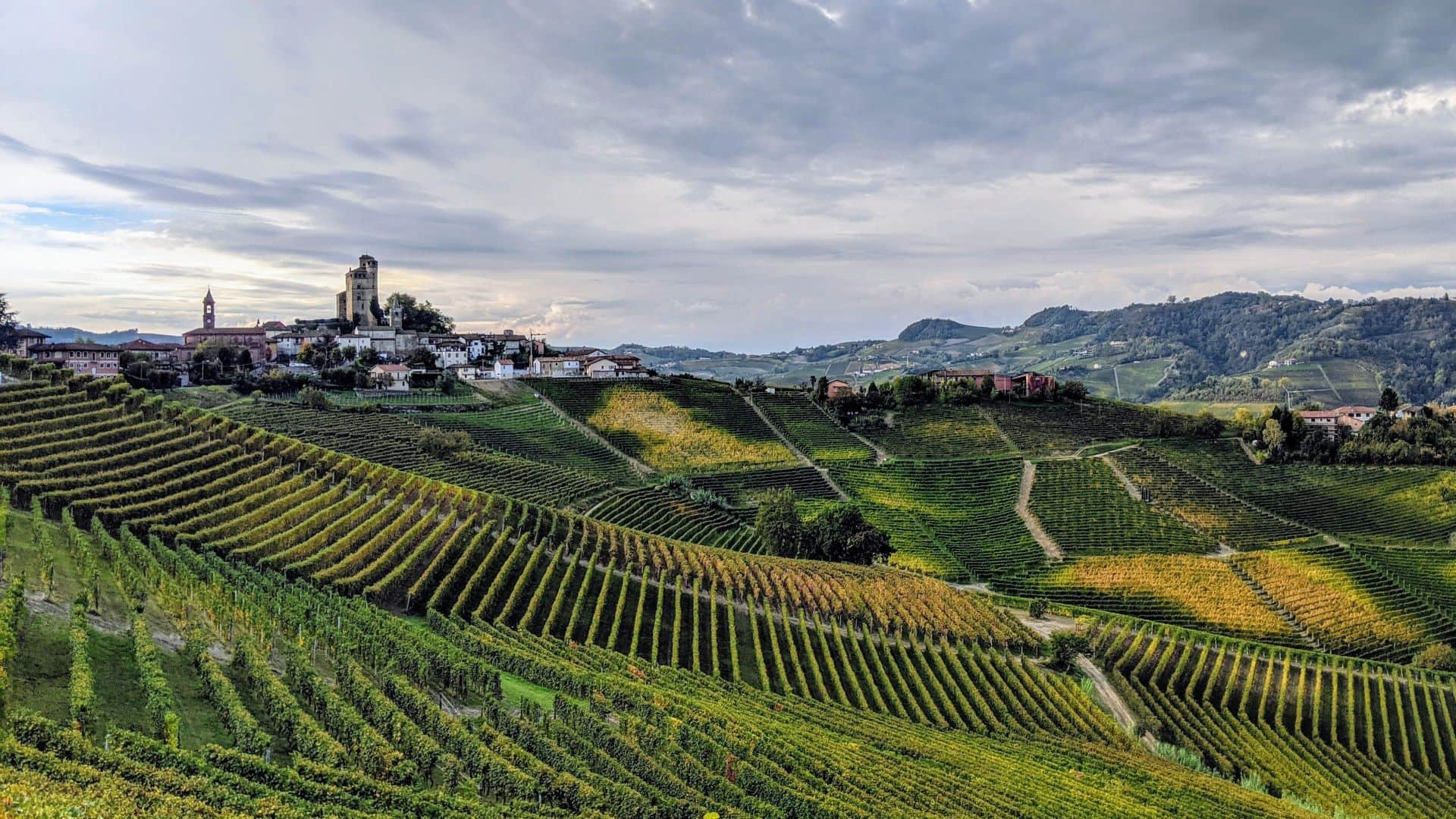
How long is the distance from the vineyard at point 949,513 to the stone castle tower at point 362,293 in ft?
284

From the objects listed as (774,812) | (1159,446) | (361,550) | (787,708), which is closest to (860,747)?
(787,708)

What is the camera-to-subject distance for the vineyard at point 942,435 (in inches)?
3659

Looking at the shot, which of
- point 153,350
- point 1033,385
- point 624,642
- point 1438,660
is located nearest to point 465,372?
point 153,350

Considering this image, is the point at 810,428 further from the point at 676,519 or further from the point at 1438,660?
the point at 1438,660

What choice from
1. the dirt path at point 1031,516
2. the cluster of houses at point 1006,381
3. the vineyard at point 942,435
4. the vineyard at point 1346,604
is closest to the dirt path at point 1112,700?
the vineyard at point 1346,604

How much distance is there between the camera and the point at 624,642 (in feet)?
113

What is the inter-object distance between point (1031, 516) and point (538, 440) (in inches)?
1815

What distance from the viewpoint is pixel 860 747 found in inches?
1027

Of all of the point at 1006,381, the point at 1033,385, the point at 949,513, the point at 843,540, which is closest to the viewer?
the point at 843,540

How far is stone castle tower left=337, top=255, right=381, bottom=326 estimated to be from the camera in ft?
445

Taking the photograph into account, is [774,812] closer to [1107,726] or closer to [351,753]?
[351,753]

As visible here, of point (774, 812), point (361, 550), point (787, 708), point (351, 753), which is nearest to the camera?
point (351, 753)

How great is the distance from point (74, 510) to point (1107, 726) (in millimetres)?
42334

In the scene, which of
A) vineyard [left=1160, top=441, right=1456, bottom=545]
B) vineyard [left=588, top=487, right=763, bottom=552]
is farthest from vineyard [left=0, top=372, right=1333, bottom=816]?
vineyard [left=1160, top=441, right=1456, bottom=545]
